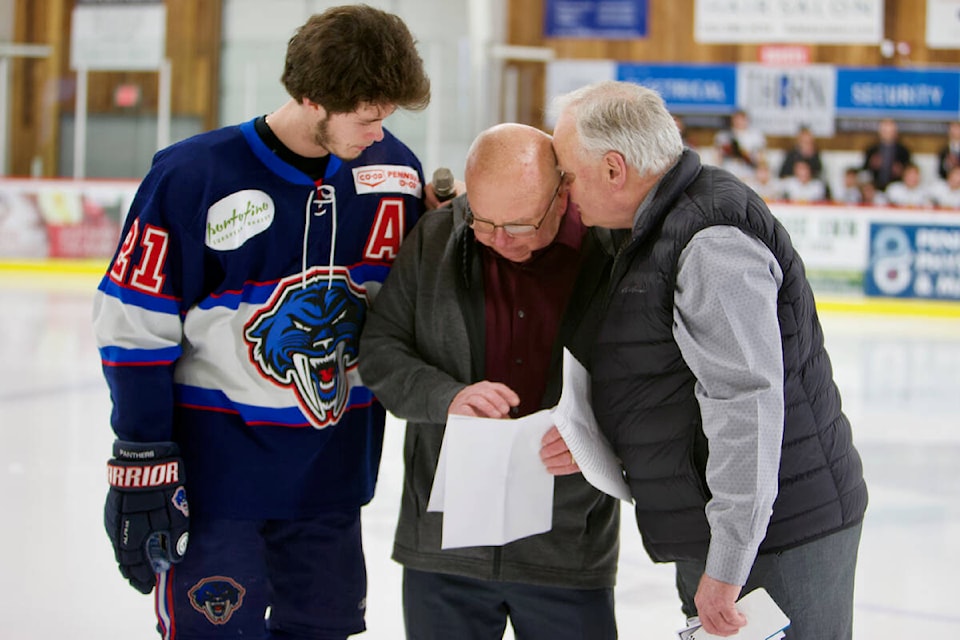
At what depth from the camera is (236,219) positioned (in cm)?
196

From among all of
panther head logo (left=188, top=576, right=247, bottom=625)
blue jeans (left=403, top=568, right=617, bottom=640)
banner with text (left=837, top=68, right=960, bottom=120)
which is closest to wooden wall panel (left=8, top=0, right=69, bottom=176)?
banner with text (left=837, top=68, right=960, bottom=120)

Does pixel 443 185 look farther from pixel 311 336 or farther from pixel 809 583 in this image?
pixel 809 583

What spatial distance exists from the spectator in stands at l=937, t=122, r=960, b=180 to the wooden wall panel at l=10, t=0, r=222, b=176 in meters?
9.03

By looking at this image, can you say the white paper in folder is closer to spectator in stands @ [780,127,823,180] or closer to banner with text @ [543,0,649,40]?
spectator in stands @ [780,127,823,180]

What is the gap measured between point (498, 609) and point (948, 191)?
12.0 m

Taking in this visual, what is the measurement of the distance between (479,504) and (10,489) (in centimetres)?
298

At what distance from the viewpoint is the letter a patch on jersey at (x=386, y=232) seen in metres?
2.12

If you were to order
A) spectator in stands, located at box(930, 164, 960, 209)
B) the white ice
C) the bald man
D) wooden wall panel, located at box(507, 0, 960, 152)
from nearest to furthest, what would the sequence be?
the bald man, the white ice, spectator in stands, located at box(930, 164, 960, 209), wooden wall panel, located at box(507, 0, 960, 152)

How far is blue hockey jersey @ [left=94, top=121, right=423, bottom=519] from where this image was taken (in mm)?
1923

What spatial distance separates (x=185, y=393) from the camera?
6.75 ft

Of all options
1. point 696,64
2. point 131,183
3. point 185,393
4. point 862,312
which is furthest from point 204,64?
point 185,393

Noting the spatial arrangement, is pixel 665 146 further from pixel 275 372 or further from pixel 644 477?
pixel 275 372

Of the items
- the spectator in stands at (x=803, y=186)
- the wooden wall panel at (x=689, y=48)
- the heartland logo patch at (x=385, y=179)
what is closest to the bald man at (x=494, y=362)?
the heartland logo patch at (x=385, y=179)

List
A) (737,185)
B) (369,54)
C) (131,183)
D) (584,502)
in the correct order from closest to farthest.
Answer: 1. (737,185)
2. (369,54)
3. (584,502)
4. (131,183)
